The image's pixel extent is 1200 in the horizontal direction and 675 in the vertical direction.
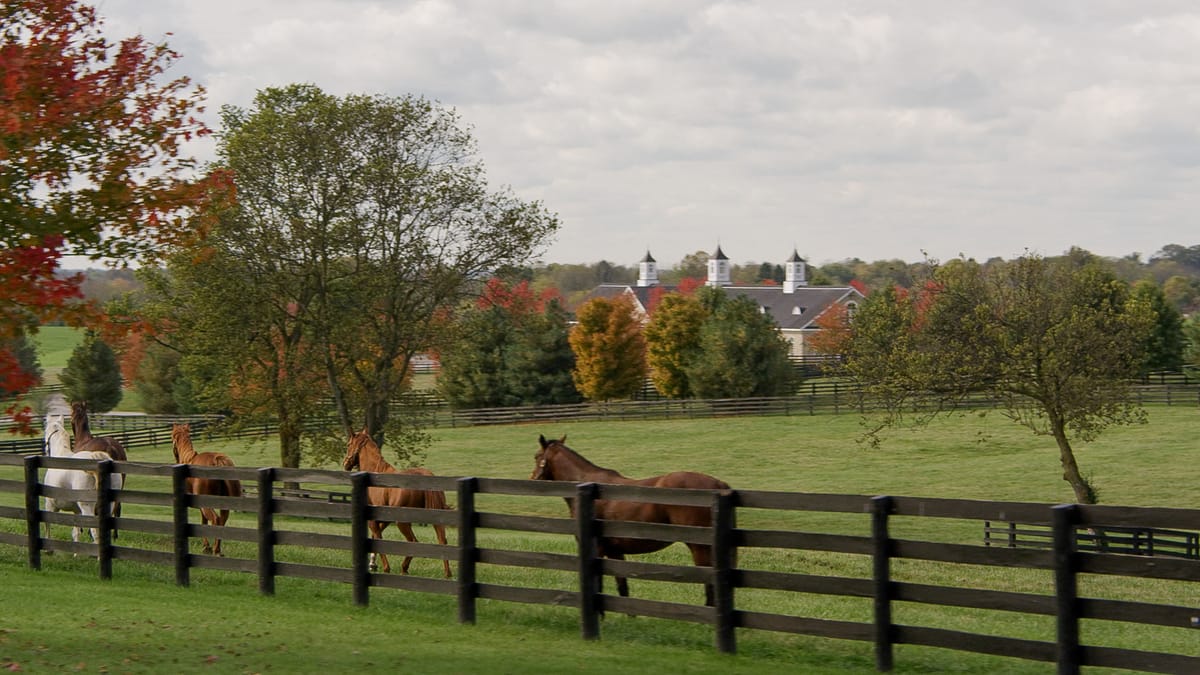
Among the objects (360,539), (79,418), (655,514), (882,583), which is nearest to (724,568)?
(882,583)

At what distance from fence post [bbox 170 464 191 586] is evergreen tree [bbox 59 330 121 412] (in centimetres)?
6435

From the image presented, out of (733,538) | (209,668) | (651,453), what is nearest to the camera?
(209,668)

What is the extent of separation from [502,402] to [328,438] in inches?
1427

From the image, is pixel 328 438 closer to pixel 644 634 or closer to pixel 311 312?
pixel 311 312

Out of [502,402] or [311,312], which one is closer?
[311,312]

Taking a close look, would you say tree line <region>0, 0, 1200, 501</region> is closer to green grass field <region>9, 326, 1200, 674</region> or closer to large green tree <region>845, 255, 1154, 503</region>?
large green tree <region>845, 255, 1154, 503</region>

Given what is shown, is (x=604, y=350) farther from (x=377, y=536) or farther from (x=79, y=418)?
(x=377, y=536)

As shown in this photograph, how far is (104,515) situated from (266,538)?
240cm

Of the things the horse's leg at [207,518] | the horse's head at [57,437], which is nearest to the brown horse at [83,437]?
the horse's head at [57,437]

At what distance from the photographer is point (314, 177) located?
34938 mm

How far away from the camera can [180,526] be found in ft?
39.9

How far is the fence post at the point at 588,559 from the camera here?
966 centimetres

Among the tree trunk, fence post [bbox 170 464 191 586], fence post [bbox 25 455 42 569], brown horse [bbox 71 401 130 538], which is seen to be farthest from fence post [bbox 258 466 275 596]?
the tree trunk

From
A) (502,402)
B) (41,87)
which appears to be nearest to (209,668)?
(41,87)
